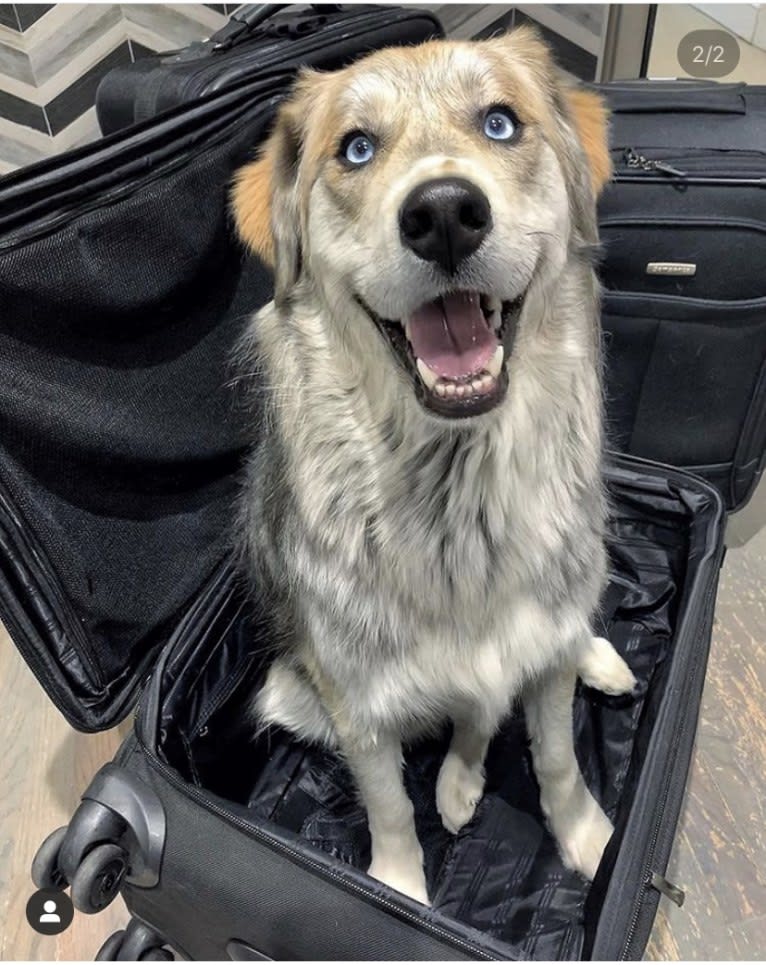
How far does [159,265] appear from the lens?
1050 mm

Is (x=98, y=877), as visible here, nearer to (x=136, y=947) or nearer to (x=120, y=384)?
(x=136, y=947)

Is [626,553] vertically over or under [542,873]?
over

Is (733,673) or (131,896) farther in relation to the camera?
(733,673)

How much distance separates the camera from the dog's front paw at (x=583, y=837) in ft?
3.72

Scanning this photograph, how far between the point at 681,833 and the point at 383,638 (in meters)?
0.67

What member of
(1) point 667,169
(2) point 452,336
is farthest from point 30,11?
(2) point 452,336

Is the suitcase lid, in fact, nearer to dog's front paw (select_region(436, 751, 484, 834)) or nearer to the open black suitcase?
the open black suitcase

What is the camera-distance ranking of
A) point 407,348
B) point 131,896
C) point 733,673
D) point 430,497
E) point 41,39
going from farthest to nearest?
1. point 41,39
2. point 733,673
3. point 131,896
4. point 430,497
5. point 407,348

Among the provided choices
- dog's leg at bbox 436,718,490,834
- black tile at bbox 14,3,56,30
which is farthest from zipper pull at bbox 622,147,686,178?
black tile at bbox 14,3,56,30

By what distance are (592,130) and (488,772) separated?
3.01 ft

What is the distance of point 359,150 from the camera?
863 mm

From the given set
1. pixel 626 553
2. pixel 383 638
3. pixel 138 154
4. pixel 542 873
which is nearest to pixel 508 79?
pixel 138 154

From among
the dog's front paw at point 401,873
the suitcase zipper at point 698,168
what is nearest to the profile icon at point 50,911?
the dog's front paw at point 401,873

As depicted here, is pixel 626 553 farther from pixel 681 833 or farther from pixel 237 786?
pixel 237 786
